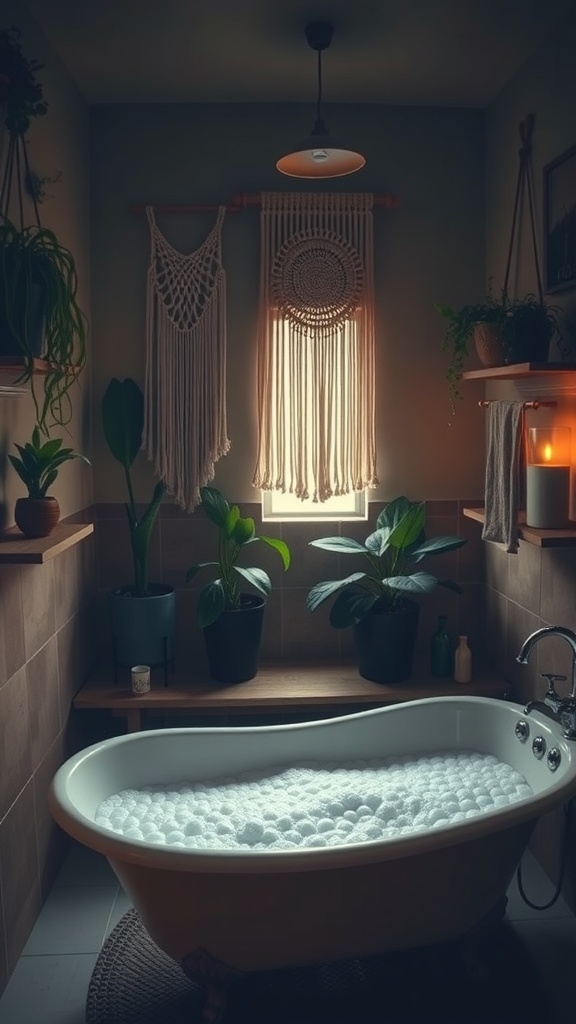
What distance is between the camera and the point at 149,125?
3.53 metres

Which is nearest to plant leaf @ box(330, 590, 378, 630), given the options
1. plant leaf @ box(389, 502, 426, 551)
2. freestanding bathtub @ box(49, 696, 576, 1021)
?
plant leaf @ box(389, 502, 426, 551)

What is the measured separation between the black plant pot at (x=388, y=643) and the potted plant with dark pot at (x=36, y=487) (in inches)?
54.3

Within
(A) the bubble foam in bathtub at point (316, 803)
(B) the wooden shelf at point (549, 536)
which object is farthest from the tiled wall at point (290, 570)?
(B) the wooden shelf at point (549, 536)

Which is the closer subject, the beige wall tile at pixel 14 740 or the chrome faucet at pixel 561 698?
the beige wall tile at pixel 14 740

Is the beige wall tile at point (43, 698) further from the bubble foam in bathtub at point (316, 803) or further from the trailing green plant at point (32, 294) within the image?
the trailing green plant at point (32, 294)

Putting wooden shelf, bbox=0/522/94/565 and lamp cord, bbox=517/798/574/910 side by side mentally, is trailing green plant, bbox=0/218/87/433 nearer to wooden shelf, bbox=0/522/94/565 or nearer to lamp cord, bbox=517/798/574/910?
wooden shelf, bbox=0/522/94/565

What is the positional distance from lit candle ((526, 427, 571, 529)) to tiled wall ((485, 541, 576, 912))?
188 millimetres

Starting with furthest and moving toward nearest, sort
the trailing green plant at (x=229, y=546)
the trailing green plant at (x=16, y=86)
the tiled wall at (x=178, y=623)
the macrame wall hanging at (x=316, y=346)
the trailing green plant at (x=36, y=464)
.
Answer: the macrame wall hanging at (x=316, y=346) → the trailing green plant at (x=229, y=546) → the tiled wall at (x=178, y=623) → the trailing green plant at (x=36, y=464) → the trailing green plant at (x=16, y=86)

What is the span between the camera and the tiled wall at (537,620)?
111 inches

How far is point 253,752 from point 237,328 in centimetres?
170

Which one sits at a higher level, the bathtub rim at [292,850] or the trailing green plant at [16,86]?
the trailing green plant at [16,86]

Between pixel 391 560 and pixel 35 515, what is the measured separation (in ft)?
5.29

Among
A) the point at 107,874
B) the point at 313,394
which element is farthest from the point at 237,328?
the point at 107,874

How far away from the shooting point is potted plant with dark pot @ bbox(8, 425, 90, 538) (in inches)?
95.6
